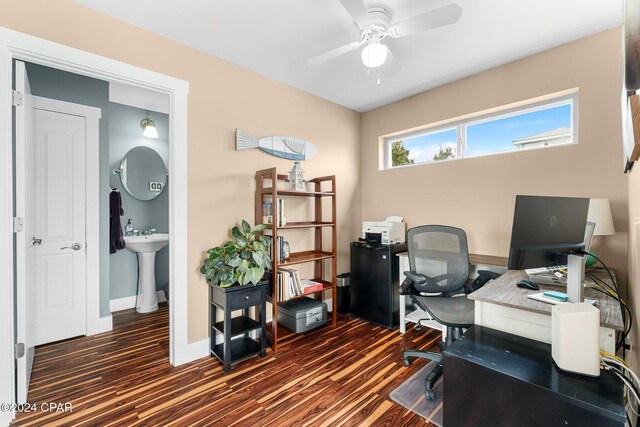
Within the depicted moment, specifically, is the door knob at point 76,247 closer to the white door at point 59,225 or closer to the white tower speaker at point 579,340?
the white door at point 59,225

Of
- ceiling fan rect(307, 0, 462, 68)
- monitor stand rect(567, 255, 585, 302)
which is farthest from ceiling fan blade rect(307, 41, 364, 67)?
monitor stand rect(567, 255, 585, 302)

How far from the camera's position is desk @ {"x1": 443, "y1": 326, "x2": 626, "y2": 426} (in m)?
0.91

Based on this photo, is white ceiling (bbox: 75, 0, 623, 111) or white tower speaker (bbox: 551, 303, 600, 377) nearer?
white tower speaker (bbox: 551, 303, 600, 377)

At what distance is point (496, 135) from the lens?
2812mm

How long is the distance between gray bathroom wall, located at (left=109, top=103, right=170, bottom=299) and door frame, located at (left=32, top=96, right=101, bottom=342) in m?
0.57

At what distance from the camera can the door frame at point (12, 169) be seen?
1620mm

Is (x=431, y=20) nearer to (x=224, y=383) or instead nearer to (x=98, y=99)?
(x=224, y=383)

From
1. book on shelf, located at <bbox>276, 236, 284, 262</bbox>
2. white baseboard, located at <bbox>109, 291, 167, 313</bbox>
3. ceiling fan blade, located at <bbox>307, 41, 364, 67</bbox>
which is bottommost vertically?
white baseboard, located at <bbox>109, 291, 167, 313</bbox>

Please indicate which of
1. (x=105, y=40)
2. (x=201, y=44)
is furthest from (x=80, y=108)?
(x=201, y=44)

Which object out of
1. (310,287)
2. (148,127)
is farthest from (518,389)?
(148,127)

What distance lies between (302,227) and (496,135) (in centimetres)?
217

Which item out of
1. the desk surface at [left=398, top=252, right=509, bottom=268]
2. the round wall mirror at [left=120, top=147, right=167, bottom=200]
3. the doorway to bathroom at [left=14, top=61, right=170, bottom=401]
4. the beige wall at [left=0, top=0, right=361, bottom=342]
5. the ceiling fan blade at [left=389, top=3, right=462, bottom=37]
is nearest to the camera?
the ceiling fan blade at [left=389, top=3, right=462, bottom=37]

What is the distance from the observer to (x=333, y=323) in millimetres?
3012

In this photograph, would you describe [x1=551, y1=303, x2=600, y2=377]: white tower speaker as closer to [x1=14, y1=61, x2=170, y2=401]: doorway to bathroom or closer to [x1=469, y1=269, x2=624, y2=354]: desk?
[x1=469, y1=269, x2=624, y2=354]: desk
